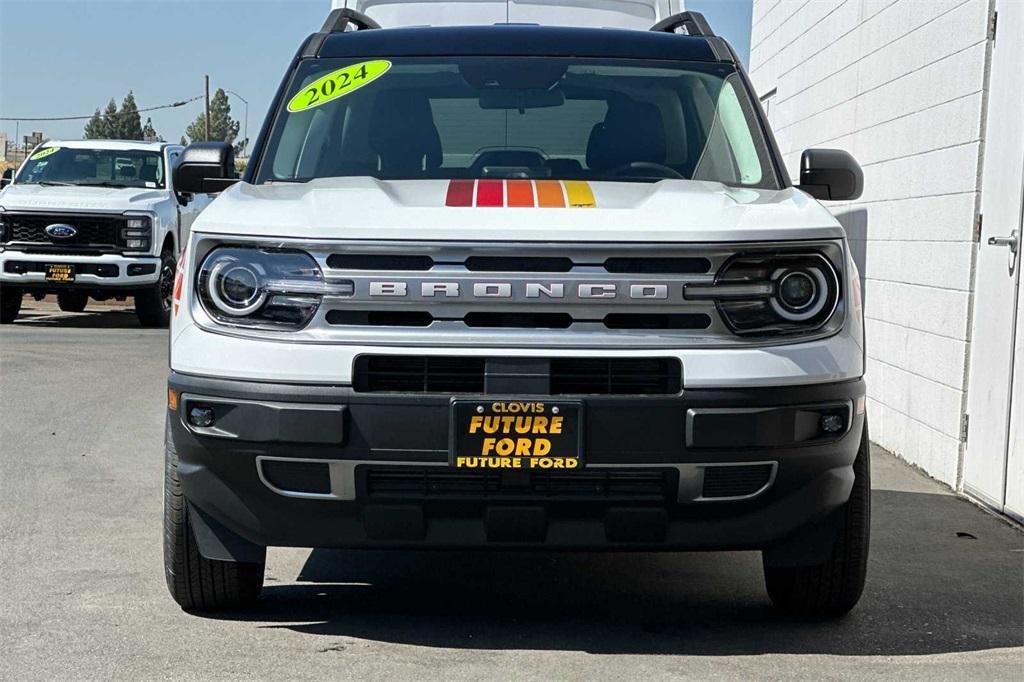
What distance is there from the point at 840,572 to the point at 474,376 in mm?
1370

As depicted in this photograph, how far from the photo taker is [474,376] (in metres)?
4.06

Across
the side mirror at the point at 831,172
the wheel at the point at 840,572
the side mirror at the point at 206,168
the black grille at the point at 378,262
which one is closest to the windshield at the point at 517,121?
the side mirror at the point at 831,172

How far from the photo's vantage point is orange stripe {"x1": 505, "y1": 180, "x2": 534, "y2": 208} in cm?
428

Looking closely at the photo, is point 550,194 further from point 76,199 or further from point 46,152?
point 46,152

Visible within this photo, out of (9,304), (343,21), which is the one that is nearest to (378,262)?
(343,21)

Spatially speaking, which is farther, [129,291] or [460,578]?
[129,291]

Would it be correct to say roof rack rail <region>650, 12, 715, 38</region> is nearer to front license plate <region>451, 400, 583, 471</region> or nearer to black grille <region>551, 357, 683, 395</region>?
black grille <region>551, 357, 683, 395</region>

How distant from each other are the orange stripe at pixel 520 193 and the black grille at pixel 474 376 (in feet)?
1.64

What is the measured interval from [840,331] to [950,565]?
73.3 inches

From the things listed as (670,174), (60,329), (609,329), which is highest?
(670,174)

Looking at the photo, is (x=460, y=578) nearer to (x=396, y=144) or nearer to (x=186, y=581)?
(x=186, y=581)

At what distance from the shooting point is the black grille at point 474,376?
4066mm

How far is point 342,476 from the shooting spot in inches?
161

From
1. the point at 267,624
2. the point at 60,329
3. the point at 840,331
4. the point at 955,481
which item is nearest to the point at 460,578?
the point at 267,624
